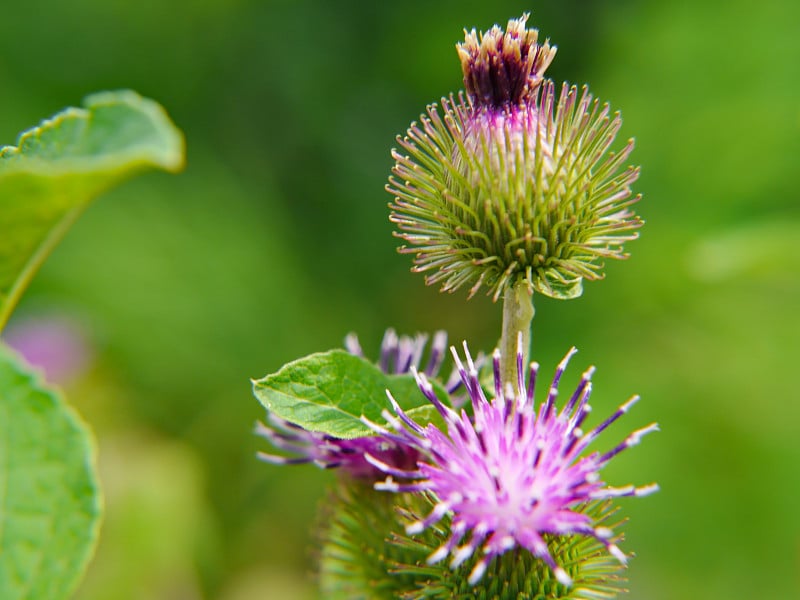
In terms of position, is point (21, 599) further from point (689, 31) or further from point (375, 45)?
point (375, 45)

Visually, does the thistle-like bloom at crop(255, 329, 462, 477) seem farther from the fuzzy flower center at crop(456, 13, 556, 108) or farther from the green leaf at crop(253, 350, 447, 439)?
the fuzzy flower center at crop(456, 13, 556, 108)

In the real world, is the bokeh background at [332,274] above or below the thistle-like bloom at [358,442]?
above

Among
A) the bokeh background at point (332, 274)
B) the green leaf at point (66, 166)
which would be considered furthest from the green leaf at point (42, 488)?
the bokeh background at point (332, 274)

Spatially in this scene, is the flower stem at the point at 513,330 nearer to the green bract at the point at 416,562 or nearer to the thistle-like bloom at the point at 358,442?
the thistle-like bloom at the point at 358,442

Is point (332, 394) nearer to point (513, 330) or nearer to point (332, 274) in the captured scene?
point (513, 330)

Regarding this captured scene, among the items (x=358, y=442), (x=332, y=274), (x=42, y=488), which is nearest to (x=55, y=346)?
(x=332, y=274)

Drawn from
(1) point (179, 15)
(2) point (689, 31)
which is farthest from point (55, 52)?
(2) point (689, 31)

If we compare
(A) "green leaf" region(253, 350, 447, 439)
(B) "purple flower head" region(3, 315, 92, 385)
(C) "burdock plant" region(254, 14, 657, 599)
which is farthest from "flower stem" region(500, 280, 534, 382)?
(B) "purple flower head" region(3, 315, 92, 385)
